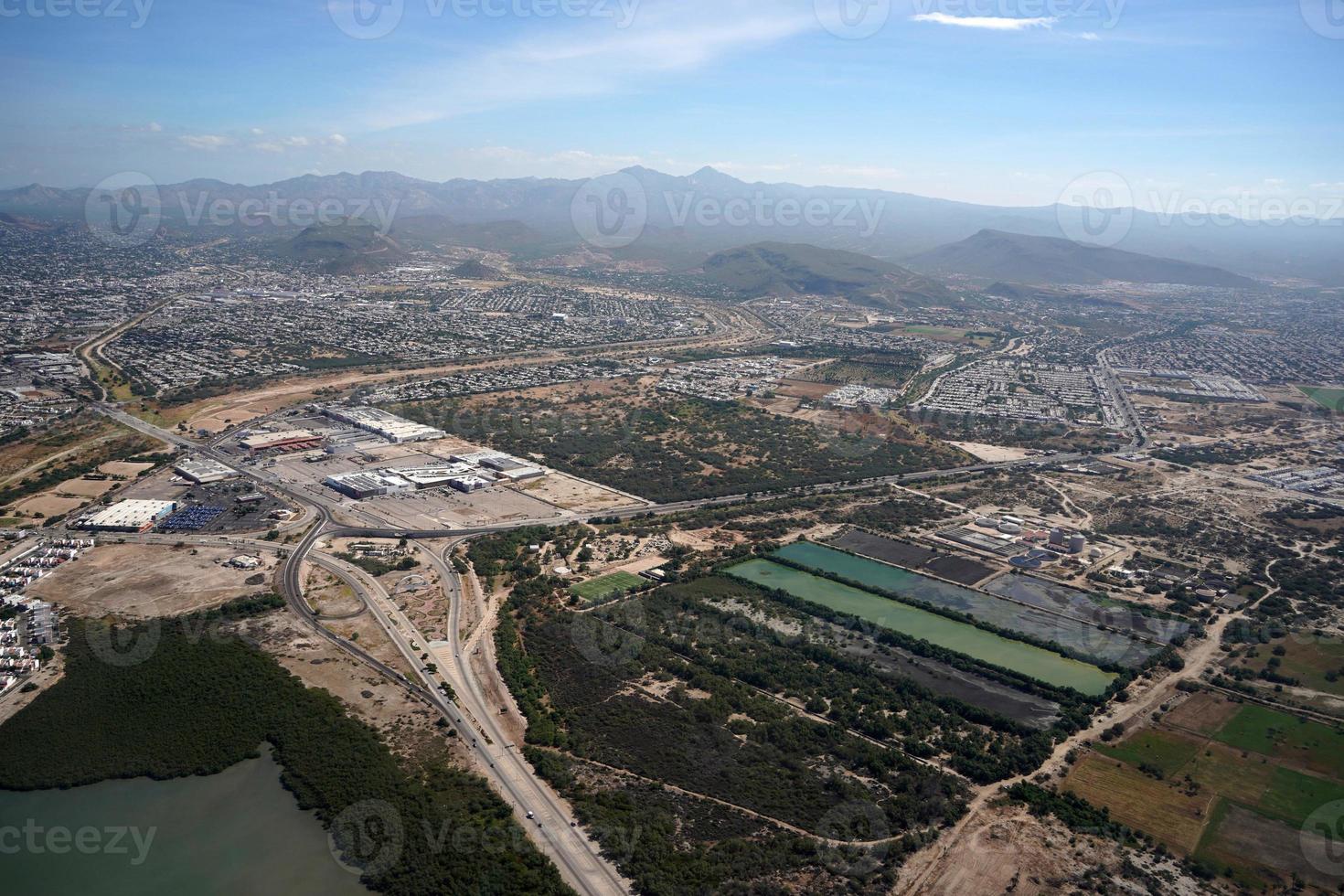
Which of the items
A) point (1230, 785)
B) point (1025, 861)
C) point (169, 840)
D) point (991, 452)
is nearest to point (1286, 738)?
point (1230, 785)

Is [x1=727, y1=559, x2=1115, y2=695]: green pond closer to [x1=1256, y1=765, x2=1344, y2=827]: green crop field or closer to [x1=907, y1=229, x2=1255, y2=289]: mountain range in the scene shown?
[x1=1256, y1=765, x2=1344, y2=827]: green crop field

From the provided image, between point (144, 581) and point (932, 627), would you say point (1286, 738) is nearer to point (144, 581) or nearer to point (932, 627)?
point (932, 627)

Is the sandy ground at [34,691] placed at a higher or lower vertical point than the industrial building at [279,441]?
lower

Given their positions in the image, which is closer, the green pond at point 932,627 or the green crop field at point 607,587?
the green pond at point 932,627

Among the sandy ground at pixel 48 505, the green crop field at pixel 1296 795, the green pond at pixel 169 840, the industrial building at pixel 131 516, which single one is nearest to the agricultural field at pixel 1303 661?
the green crop field at pixel 1296 795

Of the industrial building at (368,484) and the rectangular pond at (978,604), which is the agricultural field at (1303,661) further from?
the industrial building at (368,484)

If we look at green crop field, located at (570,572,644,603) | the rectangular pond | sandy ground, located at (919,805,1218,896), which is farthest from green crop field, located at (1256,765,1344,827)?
green crop field, located at (570,572,644,603)

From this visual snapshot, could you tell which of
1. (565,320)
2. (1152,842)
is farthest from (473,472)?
A: (565,320)

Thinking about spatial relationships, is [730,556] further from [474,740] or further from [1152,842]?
[1152,842]
